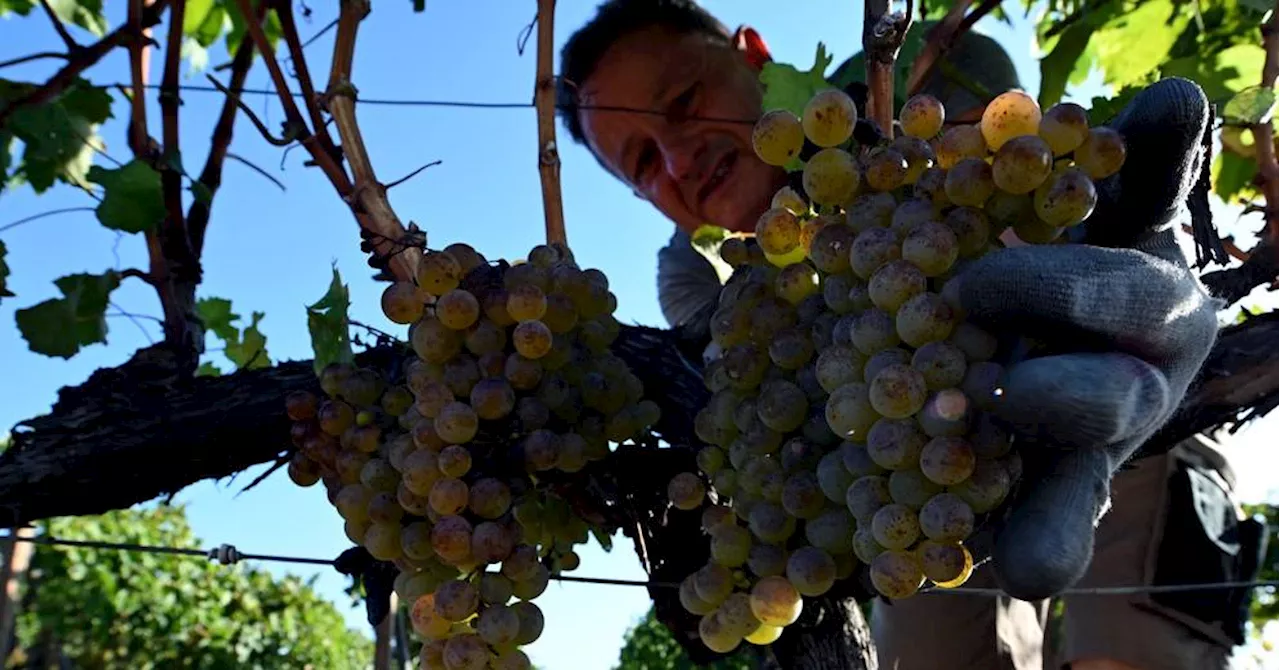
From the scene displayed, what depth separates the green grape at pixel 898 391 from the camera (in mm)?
622

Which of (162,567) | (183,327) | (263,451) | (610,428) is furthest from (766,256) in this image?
(162,567)

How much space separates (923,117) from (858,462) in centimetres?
25

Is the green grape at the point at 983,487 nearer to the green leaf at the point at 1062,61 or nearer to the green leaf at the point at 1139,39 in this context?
the green leaf at the point at 1062,61

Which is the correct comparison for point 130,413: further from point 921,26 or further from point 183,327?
point 921,26

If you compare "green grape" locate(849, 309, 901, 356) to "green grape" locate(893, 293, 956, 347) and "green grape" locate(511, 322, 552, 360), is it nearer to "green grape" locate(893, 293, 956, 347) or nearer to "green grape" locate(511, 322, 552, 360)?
"green grape" locate(893, 293, 956, 347)

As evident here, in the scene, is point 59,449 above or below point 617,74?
below

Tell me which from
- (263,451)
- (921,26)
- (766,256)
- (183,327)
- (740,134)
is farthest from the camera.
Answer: (740,134)

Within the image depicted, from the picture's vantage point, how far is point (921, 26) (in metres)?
1.53

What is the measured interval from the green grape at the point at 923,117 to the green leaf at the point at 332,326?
53 cm

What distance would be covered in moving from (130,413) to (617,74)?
3.24ft

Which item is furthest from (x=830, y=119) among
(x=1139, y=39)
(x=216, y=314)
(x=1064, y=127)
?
(x=1139, y=39)

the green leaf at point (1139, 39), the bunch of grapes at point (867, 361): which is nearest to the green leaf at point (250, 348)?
the bunch of grapes at point (867, 361)

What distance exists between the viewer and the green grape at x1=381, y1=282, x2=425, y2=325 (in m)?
0.87

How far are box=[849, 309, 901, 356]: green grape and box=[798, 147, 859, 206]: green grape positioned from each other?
108 millimetres
